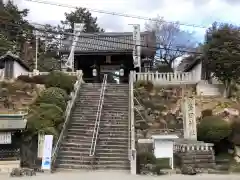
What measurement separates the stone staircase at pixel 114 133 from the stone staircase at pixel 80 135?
560mm

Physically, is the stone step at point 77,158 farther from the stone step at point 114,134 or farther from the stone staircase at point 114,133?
the stone step at point 114,134

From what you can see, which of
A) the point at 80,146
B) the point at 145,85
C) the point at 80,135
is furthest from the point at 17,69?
the point at 80,146

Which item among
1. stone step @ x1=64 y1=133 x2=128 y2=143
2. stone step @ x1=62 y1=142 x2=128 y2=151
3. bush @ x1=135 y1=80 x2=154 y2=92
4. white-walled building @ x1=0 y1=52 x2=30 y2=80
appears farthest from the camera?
white-walled building @ x1=0 y1=52 x2=30 y2=80

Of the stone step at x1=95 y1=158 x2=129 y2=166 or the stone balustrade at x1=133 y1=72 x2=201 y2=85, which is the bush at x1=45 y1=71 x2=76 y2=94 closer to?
the stone balustrade at x1=133 y1=72 x2=201 y2=85

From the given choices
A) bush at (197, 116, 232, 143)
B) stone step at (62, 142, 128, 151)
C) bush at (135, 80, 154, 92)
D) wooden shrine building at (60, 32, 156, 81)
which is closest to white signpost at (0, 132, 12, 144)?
stone step at (62, 142, 128, 151)

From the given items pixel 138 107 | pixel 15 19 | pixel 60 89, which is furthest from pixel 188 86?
pixel 15 19

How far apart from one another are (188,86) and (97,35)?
55.5 ft

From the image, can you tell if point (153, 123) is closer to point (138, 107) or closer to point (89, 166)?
point (138, 107)

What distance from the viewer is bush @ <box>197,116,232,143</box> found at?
20.4 meters

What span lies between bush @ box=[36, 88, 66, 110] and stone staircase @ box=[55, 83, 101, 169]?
966 mm

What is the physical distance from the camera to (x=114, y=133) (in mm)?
20984

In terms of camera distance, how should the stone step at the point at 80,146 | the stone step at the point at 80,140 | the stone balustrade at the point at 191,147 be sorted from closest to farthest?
the stone balustrade at the point at 191,147 → the stone step at the point at 80,146 → the stone step at the point at 80,140

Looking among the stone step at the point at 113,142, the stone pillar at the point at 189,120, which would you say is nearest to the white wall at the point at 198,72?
the stone pillar at the point at 189,120

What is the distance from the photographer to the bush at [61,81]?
25.8 metres
